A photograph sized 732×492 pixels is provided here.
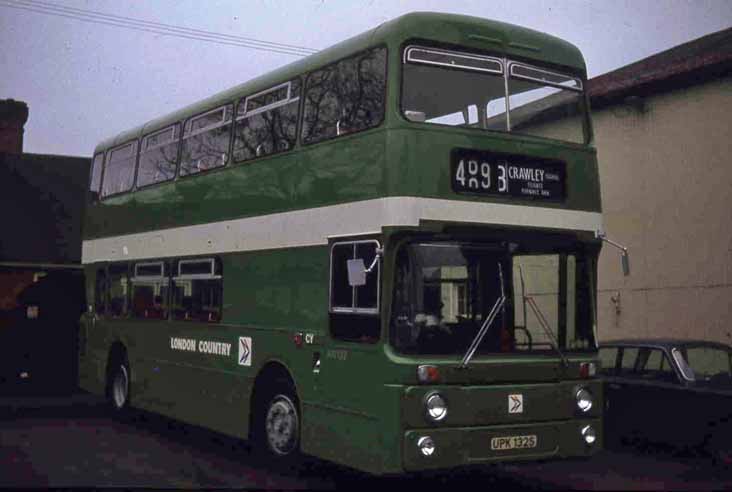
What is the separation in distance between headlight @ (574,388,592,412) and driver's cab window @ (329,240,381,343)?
206 cm

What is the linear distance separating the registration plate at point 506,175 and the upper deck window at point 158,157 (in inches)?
220

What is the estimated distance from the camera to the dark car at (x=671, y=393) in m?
11.1

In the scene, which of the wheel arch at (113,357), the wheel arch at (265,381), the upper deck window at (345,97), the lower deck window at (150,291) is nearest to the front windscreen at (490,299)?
the upper deck window at (345,97)

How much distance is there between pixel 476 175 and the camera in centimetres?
898

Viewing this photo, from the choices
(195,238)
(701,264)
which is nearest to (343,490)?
(195,238)

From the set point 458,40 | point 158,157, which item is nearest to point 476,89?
point 458,40

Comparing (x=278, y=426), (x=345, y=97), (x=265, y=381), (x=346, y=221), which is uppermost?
(x=345, y=97)

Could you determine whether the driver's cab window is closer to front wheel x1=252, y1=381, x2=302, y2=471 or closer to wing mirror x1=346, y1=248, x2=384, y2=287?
wing mirror x1=346, y1=248, x2=384, y2=287

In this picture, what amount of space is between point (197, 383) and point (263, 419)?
175 cm

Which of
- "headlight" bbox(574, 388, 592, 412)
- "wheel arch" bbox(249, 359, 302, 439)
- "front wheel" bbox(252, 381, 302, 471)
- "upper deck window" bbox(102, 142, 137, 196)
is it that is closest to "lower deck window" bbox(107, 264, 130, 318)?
"upper deck window" bbox(102, 142, 137, 196)

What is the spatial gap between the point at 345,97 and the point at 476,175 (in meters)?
1.58

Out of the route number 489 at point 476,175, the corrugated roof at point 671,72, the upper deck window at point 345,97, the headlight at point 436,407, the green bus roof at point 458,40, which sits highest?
the corrugated roof at point 671,72

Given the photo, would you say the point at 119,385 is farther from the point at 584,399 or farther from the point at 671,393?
the point at 584,399

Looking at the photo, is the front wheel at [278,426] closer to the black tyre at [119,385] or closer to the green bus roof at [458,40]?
the green bus roof at [458,40]
